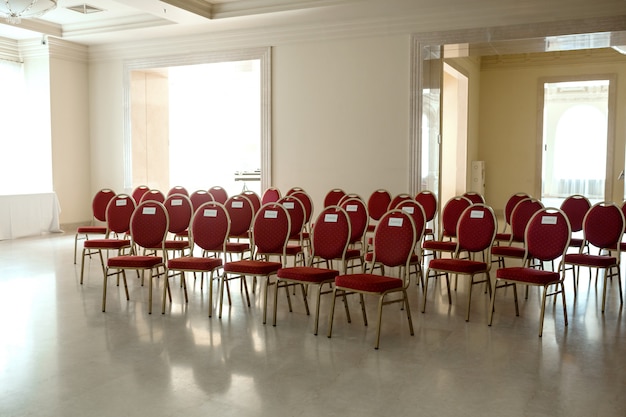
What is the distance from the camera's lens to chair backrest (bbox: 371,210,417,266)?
496 centimetres

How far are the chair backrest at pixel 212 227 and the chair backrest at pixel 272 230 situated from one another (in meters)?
0.32

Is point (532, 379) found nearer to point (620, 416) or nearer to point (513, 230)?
point (620, 416)

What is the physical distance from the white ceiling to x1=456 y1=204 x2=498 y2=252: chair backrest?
406cm

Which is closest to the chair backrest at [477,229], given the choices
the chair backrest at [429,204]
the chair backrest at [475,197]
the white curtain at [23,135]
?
the chair backrest at [475,197]

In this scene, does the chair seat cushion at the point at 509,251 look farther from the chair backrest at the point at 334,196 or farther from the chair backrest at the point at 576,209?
the chair backrest at the point at 334,196

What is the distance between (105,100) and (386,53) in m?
5.84

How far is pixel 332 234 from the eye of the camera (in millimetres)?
5348

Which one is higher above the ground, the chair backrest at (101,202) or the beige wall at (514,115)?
the beige wall at (514,115)

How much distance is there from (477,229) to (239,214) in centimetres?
264

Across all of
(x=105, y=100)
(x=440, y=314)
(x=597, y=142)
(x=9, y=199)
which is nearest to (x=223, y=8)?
(x=105, y=100)

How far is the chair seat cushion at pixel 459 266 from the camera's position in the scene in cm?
525

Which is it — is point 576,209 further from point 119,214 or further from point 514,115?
point 514,115

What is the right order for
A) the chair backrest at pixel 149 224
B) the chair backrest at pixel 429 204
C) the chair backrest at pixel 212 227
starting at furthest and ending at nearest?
the chair backrest at pixel 429 204, the chair backrest at pixel 149 224, the chair backrest at pixel 212 227

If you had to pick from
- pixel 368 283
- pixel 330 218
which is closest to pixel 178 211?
pixel 330 218
